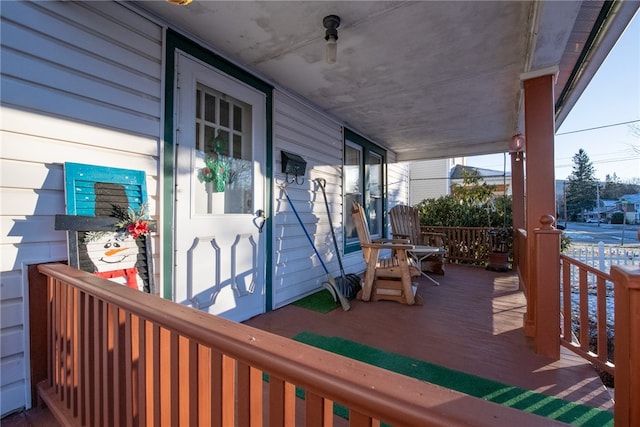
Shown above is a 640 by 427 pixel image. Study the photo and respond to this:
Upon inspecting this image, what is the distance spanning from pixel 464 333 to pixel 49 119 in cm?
334

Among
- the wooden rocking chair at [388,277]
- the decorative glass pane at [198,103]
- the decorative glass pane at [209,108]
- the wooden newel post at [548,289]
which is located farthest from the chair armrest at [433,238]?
the decorative glass pane at [198,103]

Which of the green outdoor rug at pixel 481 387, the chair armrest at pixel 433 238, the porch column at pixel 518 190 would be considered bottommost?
the green outdoor rug at pixel 481 387

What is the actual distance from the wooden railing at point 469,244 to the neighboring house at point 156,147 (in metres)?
3.68

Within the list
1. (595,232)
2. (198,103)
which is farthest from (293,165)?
(595,232)

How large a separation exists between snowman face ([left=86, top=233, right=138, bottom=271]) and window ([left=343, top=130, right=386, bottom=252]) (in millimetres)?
3252

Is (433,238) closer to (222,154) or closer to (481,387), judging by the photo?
(481,387)

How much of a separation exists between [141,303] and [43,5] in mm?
1835

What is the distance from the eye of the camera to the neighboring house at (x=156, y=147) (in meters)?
1.52

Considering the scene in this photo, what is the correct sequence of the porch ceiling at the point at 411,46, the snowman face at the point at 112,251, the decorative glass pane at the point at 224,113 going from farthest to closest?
the decorative glass pane at the point at 224,113, the porch ceiling at the point at 411,46, the snowman face at the point at 112,251

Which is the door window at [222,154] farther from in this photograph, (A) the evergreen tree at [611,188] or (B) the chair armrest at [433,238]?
(A) the evergreen tree at [611,188]

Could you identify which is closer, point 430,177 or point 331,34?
point 331,34

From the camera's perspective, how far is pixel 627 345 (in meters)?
1.07

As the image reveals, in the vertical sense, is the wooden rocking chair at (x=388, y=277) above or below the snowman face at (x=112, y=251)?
below

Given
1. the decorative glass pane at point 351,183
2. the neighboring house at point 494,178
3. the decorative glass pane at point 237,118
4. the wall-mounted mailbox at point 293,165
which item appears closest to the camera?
the decorative glass pane at point 237,118
